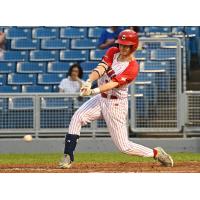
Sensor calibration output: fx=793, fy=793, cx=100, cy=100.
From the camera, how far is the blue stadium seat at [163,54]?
1540 cm

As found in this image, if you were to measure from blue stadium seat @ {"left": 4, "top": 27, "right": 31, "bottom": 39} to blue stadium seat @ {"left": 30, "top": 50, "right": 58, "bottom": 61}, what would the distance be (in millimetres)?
440

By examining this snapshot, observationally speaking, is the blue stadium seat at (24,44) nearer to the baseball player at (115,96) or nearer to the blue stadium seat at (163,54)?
the blue stadium seat at (163,54)

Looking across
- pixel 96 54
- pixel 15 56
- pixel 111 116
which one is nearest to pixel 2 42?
pixel 15 56

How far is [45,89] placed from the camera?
1808cm

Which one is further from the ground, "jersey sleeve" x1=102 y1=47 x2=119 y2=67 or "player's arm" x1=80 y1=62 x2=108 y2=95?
"jersey sleeve" x1=102 y1=47 x2=119 y2=67

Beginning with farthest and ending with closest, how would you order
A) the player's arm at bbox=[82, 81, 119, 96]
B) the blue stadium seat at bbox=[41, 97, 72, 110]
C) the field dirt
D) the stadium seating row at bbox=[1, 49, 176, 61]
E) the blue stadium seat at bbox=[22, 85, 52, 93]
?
1. the stadium seating row at bbox=[1, 49, 176, 61]
2. the blue stadium seat at bbox=[22, 85, 52, 93]
3. the blue stadium seat at bbox=[41, 97, 72, 110]
4. the field dirt
5. the player's arm at bbox=[82, 81, 119, 96]

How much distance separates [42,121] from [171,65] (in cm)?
273

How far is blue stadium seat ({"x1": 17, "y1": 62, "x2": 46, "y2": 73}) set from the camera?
1859 centimetres

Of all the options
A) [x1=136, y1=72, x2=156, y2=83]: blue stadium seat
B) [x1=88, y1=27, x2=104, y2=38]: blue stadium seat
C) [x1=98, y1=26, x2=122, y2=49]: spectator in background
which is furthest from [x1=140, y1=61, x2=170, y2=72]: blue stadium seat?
[x1=88, y1=27, x2=104, y2=38]: blue stadium seat

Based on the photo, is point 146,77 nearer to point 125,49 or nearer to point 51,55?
point 51,55

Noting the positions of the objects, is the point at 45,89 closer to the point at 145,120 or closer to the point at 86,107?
the point at 145,120

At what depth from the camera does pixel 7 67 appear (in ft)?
61.0

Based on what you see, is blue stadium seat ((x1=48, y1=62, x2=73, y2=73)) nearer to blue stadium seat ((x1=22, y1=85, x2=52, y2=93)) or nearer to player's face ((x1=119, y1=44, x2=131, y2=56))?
blue stadium seat ((x1=22, y1=85, x2=52, y2=93))

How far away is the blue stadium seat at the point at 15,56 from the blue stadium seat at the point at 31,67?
0.16m
